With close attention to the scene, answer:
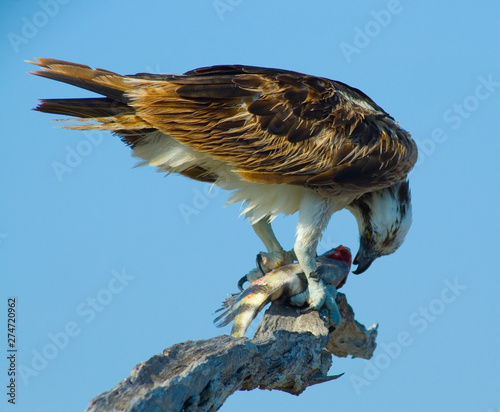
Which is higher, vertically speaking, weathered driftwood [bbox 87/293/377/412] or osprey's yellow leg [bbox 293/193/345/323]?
osprey's yellow leg [bbox 293/193/345/323]

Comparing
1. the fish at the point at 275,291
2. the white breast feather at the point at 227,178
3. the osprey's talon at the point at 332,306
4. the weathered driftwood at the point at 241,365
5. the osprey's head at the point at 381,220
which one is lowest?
the weathered driftwood at the point at 241,365

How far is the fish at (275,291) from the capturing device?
6754 millimetres

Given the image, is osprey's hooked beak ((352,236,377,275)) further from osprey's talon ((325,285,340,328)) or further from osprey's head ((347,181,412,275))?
osprey's talon ((325,285,340,328))

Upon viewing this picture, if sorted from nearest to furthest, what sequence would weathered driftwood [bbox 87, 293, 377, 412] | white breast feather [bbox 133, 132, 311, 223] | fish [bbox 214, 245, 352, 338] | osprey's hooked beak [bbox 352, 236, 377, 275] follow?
weathered driftwood [bbox 87, 293, 377, 412] < fish [bbox 214, 245, 352, 338] < white breast feather [bbox 133, 132, 311, 223] < osprey's hooked beak [bbox 352, 236, 377, 275]

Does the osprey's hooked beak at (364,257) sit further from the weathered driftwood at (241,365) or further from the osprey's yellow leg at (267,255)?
the osprey's yellow leg at (267,255)

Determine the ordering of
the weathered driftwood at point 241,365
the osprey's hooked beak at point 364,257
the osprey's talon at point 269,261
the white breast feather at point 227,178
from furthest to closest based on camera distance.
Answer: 1. the osprey's hooked beak at point 364,257
2. the osprey's talon at point 269,261
3. the white breast feather at point 227,178
4. the weathered driftwood at point 241,365

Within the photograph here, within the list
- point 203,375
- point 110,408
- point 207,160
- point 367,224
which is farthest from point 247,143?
point 110,408

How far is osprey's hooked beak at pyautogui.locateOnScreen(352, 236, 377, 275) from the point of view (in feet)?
26.1

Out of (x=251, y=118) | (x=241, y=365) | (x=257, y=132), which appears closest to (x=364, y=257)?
(x=257, y=132)

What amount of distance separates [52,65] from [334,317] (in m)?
3.35

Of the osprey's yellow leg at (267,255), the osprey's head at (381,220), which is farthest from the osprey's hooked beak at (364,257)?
the osprey's yellow leg at (267,255)

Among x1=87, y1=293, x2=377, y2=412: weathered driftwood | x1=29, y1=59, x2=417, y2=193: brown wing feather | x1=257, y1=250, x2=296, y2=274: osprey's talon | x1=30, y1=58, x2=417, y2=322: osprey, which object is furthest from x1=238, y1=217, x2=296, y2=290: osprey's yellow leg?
x1=29, y1=59, x2=417, y2=193: brown wing feather

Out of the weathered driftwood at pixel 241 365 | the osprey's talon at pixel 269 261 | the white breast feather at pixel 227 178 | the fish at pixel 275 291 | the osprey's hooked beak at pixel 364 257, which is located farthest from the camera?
the osprey's hooked beak at pixel 364 257

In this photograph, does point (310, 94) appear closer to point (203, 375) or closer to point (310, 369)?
point (310, 369)
